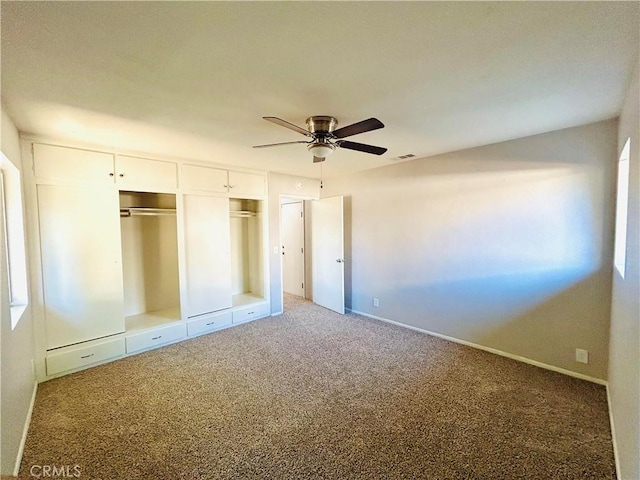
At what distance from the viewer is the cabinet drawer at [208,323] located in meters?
3.81

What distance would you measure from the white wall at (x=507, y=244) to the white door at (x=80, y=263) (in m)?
3.46

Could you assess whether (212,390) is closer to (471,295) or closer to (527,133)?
(471,295)

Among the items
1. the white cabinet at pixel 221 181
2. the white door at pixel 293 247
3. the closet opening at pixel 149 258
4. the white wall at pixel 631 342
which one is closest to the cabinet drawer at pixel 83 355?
the closet opening at pixel 149 258

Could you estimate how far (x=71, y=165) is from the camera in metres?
Answer: 2.88

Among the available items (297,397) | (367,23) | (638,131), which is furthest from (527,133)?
(297,397)

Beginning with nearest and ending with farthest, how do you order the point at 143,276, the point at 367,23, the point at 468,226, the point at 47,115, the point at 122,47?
the point at 367,23 → the point at 122,47 → the point at 47,115 → the point at 468,226 → the point at 143,276

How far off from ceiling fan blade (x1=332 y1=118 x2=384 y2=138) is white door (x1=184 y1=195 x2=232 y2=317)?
7.82 feet

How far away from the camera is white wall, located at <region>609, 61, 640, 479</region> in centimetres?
135

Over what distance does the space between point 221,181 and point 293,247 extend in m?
2.65

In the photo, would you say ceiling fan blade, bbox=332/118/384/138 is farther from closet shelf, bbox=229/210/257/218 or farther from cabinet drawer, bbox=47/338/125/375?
cabinet drawer, bbox=47/338/125/375

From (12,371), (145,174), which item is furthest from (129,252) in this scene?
(12,371)

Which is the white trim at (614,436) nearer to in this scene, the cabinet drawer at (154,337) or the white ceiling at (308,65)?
the white ceiling at (308,65)

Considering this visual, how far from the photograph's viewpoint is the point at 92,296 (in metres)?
3.03

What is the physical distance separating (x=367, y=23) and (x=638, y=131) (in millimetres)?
1559
